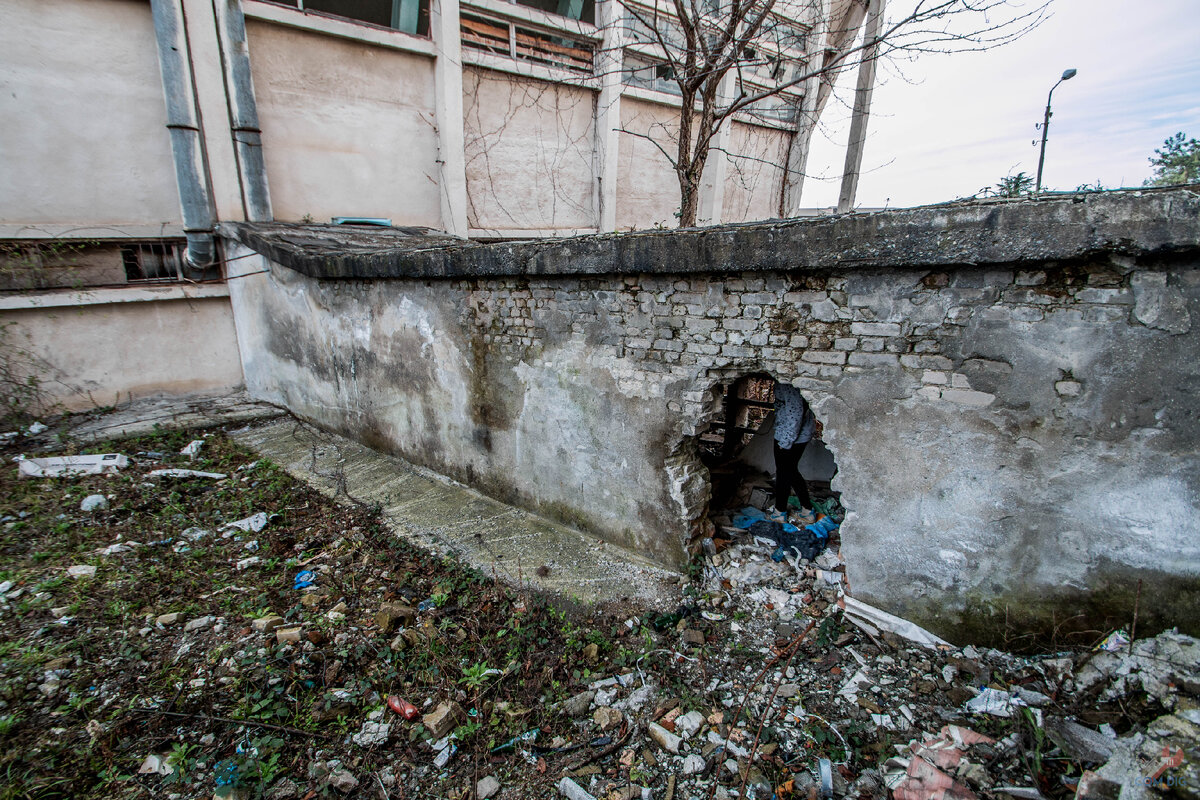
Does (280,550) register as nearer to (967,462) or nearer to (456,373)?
(456,373)

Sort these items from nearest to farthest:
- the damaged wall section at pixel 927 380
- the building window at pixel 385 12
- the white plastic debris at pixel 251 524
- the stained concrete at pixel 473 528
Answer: the damaged wall section at pixel 927 380
the stained concrete at pixel 473 528
the white plastic debris at pixel 251 524
the building window at pixel 385 12

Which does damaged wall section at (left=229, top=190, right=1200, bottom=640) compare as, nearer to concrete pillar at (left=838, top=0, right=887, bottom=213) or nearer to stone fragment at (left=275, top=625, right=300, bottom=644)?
stone fragment at (left=275, top=625, right=300, bottom=644)

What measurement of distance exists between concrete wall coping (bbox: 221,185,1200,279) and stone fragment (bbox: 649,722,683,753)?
2.65 metres

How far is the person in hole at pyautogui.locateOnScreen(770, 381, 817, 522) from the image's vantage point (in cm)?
427

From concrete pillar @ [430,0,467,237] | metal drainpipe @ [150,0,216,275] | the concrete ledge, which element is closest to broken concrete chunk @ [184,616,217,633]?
the concrete ledge

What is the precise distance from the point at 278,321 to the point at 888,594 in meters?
7.90

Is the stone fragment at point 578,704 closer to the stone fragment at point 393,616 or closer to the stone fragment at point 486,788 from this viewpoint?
the stone fragment at point 486,788

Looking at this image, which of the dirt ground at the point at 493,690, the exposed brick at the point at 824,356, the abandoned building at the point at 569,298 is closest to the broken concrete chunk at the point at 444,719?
the dirt ground at the point at 493,690

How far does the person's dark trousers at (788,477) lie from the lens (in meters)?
4.48

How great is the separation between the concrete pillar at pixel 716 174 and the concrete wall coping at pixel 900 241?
8.61 m

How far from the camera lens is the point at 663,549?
13.6 feet

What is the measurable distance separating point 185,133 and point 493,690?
Answer: 8441 mm

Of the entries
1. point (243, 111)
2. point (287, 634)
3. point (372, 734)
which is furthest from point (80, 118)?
point (372, 734)

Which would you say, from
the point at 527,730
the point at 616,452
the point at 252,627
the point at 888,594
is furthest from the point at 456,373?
the point at 888,594
